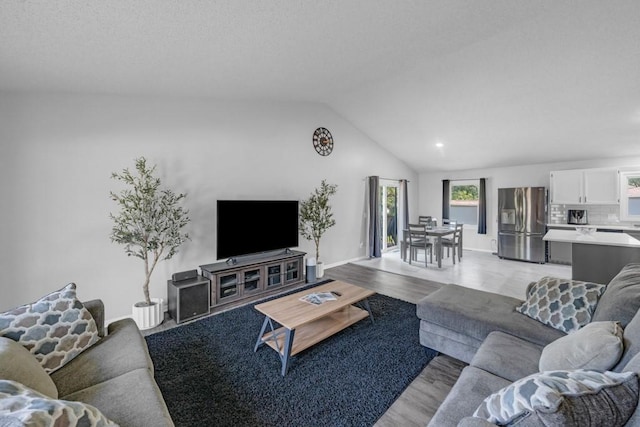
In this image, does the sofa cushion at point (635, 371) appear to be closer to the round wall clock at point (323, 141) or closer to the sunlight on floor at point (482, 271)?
the sunlight on floor at point (482, 271)

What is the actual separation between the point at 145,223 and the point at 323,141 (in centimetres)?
328

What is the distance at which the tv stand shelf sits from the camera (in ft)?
11.1

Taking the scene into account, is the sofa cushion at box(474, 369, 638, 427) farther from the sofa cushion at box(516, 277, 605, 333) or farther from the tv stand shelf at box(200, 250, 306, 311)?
the tv stand shelf at box(200, 250, 306, 311)

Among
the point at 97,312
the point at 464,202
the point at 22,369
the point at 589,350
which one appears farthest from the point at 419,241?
the point at 22,369

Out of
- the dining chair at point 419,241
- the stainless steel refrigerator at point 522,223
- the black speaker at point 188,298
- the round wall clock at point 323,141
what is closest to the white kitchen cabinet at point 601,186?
the stainless steel refrigerator at point 522,223

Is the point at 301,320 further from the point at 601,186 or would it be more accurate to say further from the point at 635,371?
the point at 601,186

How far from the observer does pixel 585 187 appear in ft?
18.1

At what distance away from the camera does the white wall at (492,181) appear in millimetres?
5736

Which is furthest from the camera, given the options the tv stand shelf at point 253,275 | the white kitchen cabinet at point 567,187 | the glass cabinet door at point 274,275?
the white kitchen cabinet at point 567,187

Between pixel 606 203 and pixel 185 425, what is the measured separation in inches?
297

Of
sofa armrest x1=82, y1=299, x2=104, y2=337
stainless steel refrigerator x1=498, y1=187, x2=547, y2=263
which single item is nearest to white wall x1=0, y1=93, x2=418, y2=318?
sofa armrest x1=82, y1=299, x2=104, y2=337

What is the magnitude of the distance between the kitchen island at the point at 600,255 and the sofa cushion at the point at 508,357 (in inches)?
95.6

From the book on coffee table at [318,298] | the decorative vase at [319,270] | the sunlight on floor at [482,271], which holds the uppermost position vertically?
the book on coffee table at [318,298]

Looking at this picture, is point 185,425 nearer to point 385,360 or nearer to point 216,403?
point 216,403
